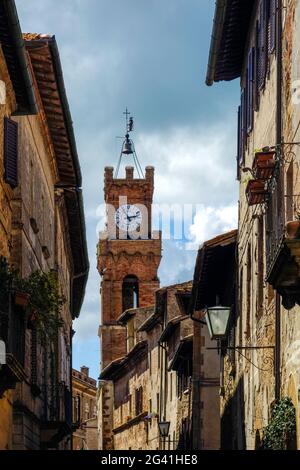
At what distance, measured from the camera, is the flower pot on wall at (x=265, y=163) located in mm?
16875

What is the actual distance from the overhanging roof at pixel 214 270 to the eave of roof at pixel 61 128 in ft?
Answer: 15.0

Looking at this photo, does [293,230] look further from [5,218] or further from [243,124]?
[243,124]

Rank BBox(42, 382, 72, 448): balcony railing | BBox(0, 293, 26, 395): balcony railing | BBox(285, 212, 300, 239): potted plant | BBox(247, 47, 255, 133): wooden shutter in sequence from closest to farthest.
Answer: BBox(285, 212, 300, 239): potted plant
BBox(0, 293, 26, 395): balcony railing
BBox(247, 47, 255, 133): wooden shutter
BBox(42, 382, 72, 448): balcony railing

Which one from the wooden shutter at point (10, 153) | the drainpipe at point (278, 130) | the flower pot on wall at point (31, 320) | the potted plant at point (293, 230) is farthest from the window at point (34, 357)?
the potted plant at point (293, 230)

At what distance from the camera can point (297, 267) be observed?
12992 mm

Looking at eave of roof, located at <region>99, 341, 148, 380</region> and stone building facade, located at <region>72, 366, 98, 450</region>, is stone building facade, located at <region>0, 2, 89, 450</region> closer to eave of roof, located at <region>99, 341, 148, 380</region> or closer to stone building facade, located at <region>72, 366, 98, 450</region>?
eave of roof, located at <region>99, 341, 148, 380</region>

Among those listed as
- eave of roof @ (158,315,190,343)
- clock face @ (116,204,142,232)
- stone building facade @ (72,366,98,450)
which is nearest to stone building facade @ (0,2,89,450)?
eave of roof @ (158,315,190,343)

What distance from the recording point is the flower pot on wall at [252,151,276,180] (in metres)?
16.9

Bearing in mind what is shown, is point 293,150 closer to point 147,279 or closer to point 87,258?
point 87,258

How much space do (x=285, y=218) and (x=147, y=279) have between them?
7000cm

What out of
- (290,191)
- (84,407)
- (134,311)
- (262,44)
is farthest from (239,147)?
(84,407)

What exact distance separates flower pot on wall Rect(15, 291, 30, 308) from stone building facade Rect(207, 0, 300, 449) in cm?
359

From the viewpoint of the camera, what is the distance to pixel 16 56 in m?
20.2

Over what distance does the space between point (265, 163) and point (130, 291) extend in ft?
230
